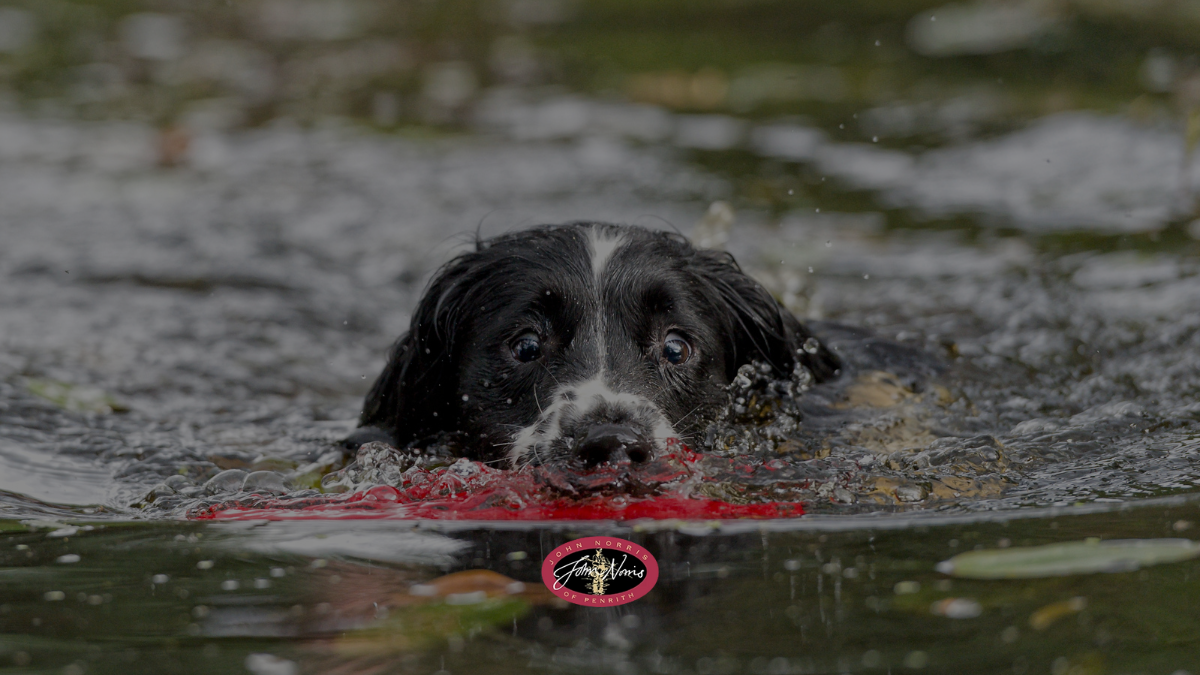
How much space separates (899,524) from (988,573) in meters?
0.44

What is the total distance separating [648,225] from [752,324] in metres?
3.28

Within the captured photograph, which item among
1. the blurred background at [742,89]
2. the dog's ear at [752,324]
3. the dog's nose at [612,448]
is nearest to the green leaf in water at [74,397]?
the dog's ear at [752,324]

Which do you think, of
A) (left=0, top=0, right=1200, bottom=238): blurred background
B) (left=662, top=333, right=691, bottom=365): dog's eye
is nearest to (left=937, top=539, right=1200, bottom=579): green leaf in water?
(left=662, top=333, right=691, bottom=365): dog's eye

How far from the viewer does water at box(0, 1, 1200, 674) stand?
2611 millimetres

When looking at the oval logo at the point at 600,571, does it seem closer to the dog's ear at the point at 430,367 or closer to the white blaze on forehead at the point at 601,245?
the white blaze on forehead at the point at 601,245

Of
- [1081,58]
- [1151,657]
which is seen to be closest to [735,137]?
[1081,58]

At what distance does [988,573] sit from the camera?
9.02 ft

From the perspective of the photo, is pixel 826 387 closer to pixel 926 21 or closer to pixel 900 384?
pixel 900 384

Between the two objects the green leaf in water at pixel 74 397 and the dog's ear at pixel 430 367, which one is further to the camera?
the green leaf in water at pixel 74 397

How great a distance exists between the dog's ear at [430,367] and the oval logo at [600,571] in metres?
1.64

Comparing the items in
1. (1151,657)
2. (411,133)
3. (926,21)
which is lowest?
(1151,657)

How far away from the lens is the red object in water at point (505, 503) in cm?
335

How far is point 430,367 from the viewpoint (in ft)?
15.2

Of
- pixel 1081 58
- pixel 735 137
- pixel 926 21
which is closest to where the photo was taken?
pixel 735 137
